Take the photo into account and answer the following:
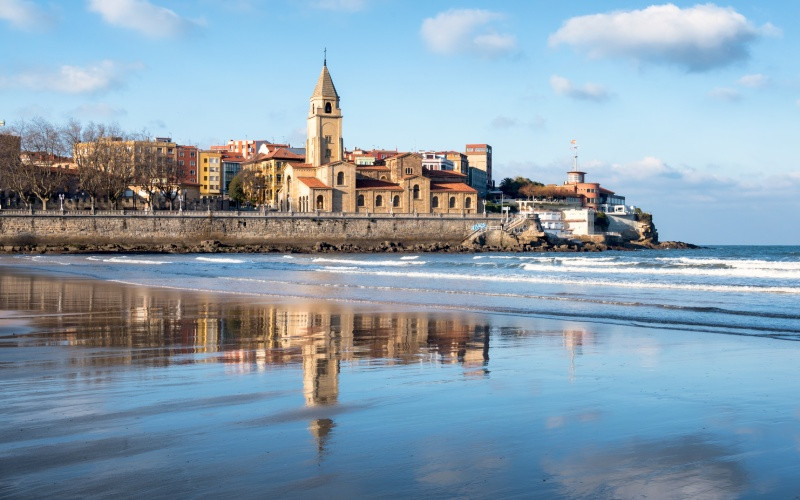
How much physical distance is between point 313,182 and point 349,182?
12.0 ft

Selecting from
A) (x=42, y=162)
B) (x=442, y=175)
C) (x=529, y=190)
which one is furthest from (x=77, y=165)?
(x=529, y=190)

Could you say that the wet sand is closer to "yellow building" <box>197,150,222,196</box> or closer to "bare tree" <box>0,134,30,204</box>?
"bare tree" <box>0,134,30,204</box>

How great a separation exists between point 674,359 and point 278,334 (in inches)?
243

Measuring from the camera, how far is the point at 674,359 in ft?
35.9

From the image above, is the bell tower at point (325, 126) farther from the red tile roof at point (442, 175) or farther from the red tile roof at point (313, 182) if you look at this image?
the red tile roof at point (442, 175)

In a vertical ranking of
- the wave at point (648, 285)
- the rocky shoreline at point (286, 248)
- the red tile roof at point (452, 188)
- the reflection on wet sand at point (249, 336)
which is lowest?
the reflection on wet sand at point (249, 336)

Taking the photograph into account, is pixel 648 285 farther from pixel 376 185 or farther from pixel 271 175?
pixel 271 175

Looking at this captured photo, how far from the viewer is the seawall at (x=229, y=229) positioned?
70000 mm

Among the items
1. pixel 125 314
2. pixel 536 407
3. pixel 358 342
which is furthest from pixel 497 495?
pixel 125 314

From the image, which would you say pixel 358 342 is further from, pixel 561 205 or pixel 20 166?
pixel 561 205

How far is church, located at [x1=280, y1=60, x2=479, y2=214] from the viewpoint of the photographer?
83250mm

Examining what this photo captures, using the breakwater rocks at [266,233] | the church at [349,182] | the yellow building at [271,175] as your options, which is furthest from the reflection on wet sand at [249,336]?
the yellow building at [271,175]

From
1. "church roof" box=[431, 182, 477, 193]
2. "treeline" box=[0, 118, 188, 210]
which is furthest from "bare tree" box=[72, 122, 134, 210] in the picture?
"church roof" box=[431, 182, 477, 193]

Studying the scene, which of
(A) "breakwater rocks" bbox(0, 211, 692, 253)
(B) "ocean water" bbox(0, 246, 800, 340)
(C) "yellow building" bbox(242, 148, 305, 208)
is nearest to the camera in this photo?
(B) "ocean water" bbox(0, 246, 800, 340)
